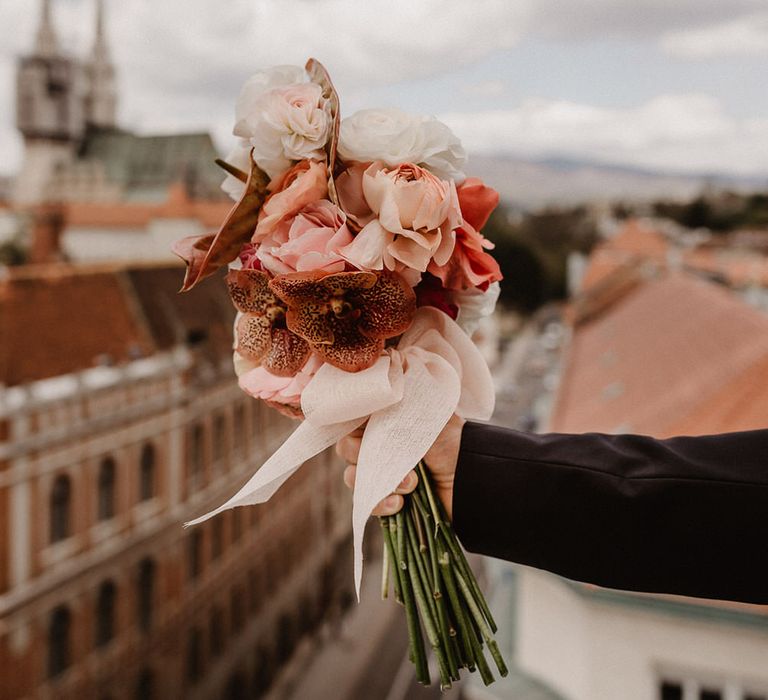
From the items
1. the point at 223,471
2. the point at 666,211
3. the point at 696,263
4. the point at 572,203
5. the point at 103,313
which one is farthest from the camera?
the point at 572,203

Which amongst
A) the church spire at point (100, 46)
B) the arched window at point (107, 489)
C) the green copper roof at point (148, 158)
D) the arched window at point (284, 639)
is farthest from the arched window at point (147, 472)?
the church spire at point (100, 46)

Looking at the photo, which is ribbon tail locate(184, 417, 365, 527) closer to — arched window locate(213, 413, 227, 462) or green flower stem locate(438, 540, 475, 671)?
green flower stem locate(438, 540, 475, 671)

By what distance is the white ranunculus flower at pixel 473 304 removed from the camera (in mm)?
2033

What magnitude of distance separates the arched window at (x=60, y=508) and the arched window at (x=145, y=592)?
7.11 ft

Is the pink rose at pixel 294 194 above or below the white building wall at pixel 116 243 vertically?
above

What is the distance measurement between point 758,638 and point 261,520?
41.4 feet

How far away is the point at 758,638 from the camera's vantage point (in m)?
7.37

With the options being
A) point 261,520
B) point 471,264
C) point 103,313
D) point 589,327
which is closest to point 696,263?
point 589,327

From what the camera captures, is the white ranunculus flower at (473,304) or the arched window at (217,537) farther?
the arched window at (217,537)

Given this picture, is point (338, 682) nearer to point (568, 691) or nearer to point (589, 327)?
point (568, 691)

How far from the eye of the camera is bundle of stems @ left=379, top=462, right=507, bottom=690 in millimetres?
1882

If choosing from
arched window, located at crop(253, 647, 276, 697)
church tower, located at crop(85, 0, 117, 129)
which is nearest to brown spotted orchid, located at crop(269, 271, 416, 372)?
arched window, located at crop(253, 647, 276, 697)

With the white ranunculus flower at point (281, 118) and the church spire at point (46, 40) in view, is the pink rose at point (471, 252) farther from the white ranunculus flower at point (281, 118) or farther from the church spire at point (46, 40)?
the church spire at point (46, 40)

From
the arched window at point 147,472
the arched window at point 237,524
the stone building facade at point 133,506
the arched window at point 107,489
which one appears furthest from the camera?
the arched window at point 237,524
